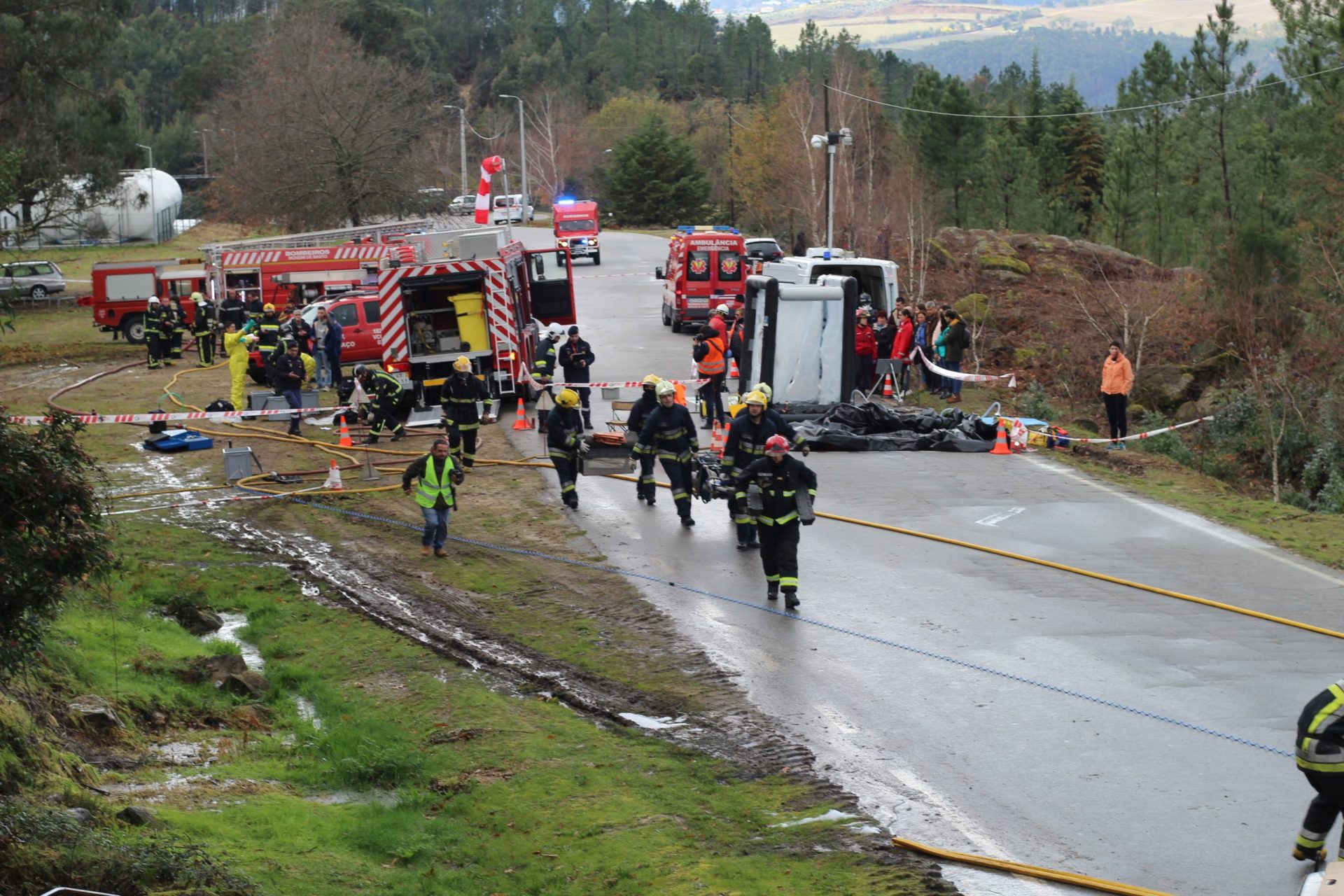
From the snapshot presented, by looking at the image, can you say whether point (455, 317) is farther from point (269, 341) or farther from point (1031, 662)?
point (1031, 662)

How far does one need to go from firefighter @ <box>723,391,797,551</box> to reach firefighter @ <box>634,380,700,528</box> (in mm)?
937

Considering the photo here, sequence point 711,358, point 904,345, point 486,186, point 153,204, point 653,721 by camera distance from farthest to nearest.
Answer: point 153,204 → point 486,186 → point 904,345 → point 711,358 → point 653,721

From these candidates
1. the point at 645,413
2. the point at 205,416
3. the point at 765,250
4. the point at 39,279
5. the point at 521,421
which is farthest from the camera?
the point at 765,250

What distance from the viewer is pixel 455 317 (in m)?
23.3

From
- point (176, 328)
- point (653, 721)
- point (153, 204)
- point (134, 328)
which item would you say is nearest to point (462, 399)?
point (653, 721)

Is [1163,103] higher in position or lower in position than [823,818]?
higher

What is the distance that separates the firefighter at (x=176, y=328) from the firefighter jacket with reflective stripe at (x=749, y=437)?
2054 centimetres

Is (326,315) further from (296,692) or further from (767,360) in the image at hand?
(296,692)

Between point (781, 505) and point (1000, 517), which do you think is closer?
point (781, 505)

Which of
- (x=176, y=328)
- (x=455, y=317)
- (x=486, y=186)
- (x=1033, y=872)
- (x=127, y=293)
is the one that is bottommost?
(x=1033, y=872)

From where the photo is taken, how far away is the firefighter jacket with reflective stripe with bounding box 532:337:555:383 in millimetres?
20188

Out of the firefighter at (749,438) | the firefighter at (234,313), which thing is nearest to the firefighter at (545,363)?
the firefighter at (749,438)

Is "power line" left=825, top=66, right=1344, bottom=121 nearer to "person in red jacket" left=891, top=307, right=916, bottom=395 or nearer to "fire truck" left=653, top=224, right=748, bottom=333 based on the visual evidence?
"person in red jacket" left=891, top=307, right=916, bottom=395

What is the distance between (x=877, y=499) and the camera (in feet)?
56.2
